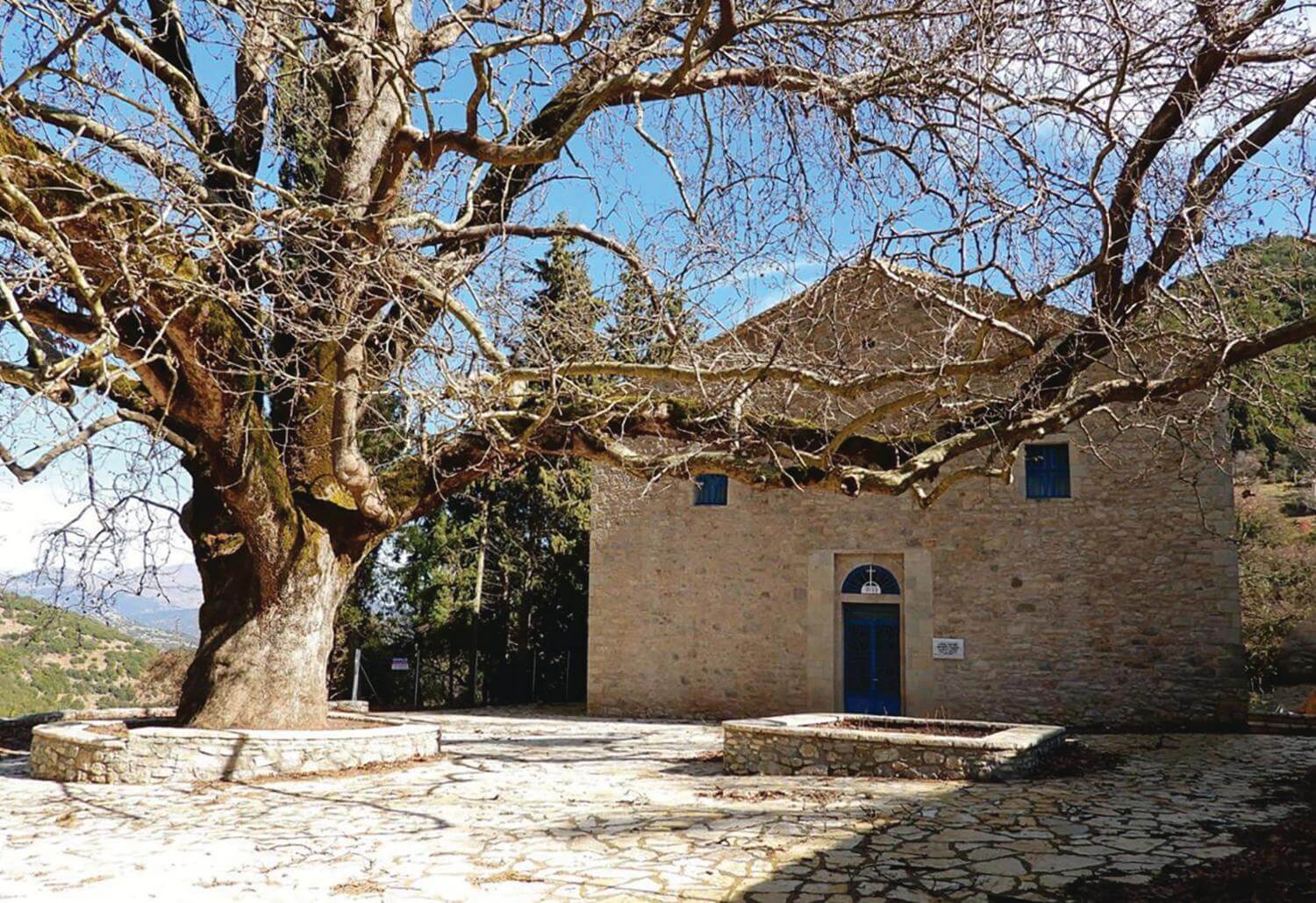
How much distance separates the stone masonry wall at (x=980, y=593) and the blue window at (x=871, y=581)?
0.82 feet

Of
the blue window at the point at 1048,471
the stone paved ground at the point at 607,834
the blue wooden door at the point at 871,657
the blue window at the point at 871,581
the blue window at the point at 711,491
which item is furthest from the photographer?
the blue window at the point at 711,491

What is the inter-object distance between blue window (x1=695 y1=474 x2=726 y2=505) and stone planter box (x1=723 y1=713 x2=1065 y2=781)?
6.73 metres

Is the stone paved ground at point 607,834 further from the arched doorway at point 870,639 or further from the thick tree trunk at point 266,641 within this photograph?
the arched doorway at point 870,639

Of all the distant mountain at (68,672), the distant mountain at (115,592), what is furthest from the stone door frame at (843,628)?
the distant mountain at (68,672)

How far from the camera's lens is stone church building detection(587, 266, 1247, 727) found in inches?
544

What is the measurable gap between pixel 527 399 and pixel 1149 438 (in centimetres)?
951

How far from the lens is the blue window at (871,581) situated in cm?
1555

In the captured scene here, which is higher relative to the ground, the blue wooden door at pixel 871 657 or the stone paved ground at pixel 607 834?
the blue wooden door at pixel 871 657

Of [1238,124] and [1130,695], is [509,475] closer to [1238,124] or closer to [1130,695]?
[1238,124]

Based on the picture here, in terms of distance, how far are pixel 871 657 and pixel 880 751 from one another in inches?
265

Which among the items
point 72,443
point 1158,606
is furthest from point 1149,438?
point 72,443

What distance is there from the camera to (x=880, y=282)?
806 cm

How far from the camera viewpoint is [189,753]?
26.8 ft

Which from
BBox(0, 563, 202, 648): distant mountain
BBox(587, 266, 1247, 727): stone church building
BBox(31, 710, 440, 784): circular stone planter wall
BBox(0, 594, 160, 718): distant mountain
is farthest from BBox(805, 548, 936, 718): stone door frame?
BBox(0, 594, 160, 718): distant mountain
